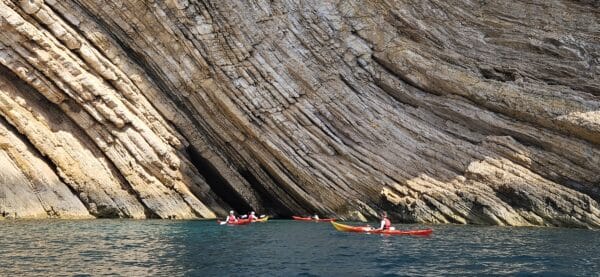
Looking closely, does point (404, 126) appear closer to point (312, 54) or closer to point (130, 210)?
point (312, 54)

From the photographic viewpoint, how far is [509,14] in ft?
102

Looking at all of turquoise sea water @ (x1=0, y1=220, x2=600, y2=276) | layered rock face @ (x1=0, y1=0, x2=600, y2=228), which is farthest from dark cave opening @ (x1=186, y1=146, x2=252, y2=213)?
turquoise sea water @ (x1=0, y1=220, x2=600, y2=276)

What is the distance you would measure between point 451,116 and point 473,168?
3.12 metres

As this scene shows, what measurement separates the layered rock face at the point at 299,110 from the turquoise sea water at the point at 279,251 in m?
Answer: 2.85

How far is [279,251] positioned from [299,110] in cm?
1214

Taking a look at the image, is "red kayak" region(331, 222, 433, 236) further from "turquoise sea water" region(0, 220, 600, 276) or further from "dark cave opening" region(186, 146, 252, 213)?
"dark cave opening" region(186, 146, 252, 213)

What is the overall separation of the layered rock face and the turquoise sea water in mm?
2853

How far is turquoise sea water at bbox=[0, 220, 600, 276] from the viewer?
1398cm

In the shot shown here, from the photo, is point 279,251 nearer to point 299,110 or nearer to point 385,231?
point 385,231

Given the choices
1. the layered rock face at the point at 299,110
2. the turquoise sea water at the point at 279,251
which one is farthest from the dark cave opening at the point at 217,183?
the turquoise sea water at the point at 279,251

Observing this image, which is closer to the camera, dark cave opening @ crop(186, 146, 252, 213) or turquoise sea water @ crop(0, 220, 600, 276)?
turquoise sea water @ crop(0, 220, 600, 276)

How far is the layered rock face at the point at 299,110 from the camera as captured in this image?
1008 inches

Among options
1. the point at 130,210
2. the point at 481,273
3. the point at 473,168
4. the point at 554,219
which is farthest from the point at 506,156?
the point at 130,210

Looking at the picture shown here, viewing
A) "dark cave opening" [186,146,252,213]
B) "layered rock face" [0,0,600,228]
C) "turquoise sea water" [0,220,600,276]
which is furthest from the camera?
"dark cave opening" [186,146,252,213]
